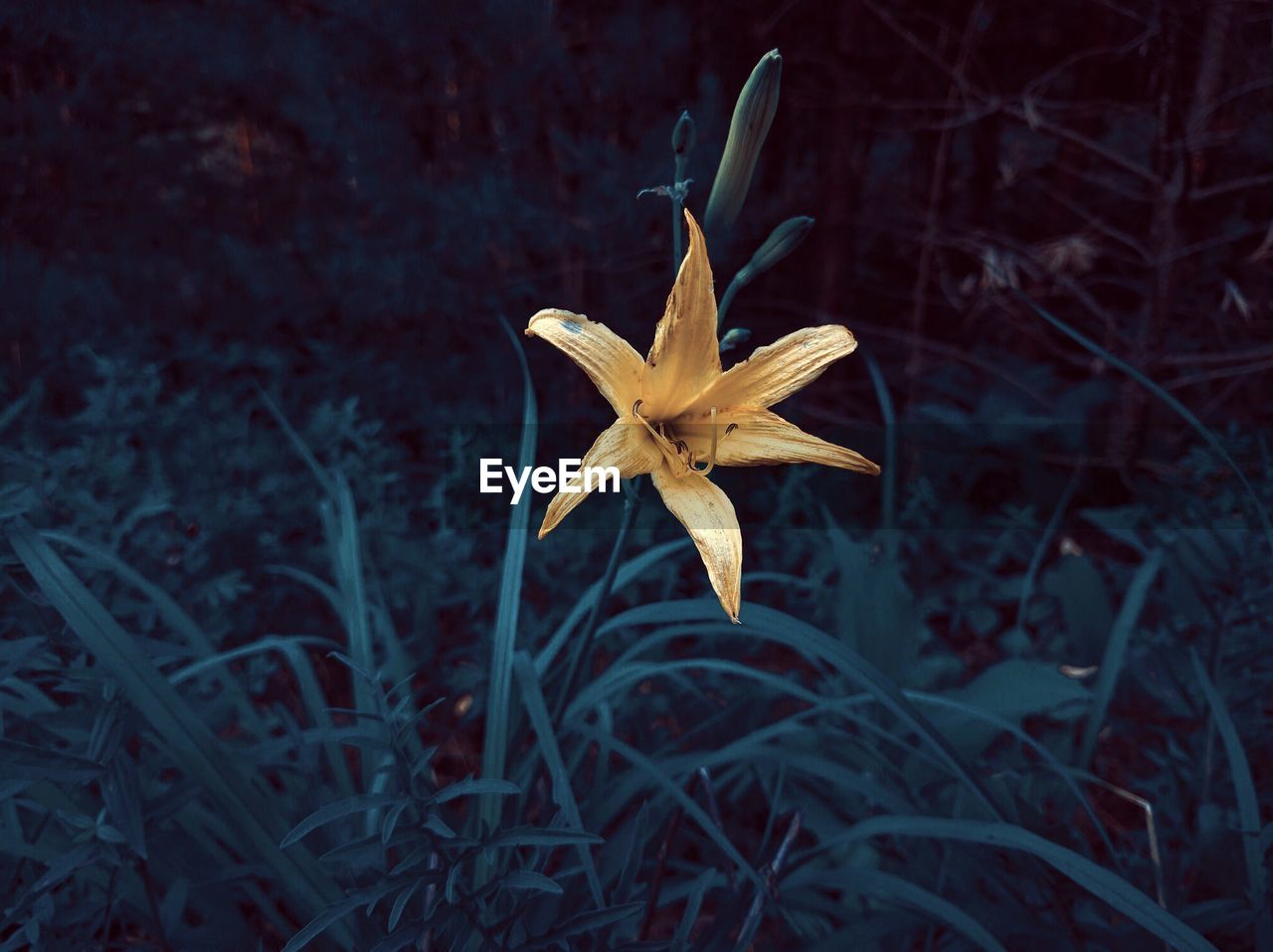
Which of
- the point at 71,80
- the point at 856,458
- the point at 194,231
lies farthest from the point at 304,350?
the point at 856,458

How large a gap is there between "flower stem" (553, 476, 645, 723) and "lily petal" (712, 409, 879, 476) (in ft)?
0.30

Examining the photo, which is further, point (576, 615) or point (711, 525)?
point (576, 615)

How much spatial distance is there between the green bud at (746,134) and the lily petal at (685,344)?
3.6 inches

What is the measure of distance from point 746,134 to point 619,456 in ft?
1.08

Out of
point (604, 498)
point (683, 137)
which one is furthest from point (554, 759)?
point (604, 498)

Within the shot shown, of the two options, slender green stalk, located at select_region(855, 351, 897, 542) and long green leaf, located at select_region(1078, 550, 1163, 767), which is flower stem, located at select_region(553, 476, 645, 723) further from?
long green leaf, located at select_region(1078, 550, 1163, 767)

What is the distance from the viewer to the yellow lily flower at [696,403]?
0.71 metres

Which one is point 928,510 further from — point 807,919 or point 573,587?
point 807,919

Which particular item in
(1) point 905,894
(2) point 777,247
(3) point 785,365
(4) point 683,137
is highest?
(4) point 683,137

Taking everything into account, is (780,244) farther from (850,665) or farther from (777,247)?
(850,665)

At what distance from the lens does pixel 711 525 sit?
2.39 ft

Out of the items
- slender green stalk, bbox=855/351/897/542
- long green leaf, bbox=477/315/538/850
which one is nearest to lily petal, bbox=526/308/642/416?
long green leaf, bbox=477/315/538/850

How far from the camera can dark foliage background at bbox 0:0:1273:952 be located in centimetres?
92

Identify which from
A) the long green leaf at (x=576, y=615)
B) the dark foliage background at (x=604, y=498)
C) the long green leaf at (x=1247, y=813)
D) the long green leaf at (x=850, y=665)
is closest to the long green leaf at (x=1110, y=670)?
the dark foliage background at (x=604, y=498)
